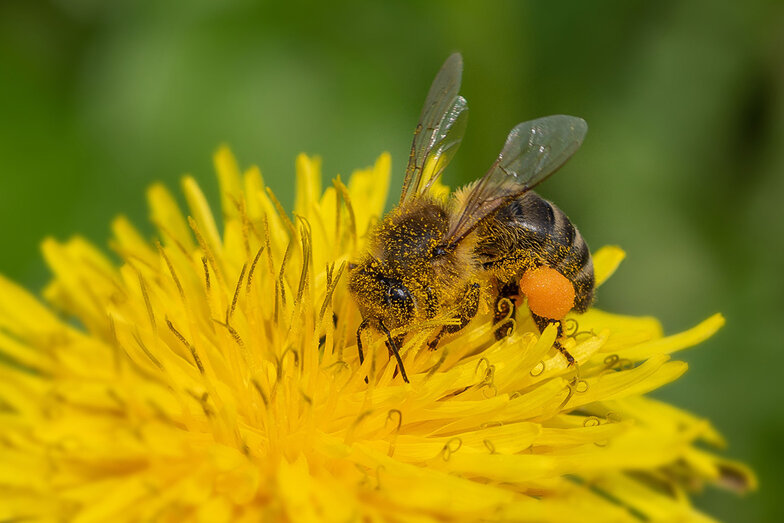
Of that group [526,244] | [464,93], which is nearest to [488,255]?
[526,244]

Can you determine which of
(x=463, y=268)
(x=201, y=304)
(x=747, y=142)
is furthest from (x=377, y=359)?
(x=747, y=142)

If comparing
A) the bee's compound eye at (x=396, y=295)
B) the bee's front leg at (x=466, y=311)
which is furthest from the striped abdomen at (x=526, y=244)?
the bee's compound eye at (x=396, y=295)

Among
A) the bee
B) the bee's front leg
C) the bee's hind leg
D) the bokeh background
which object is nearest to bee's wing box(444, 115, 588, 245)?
the bee

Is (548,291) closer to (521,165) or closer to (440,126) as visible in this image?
(521,165)

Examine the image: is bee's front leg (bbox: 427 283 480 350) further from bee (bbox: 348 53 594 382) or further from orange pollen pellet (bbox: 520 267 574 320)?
orange pollen pellet (bbox: 520 267 574 320)

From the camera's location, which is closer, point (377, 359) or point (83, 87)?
point (377, 359)

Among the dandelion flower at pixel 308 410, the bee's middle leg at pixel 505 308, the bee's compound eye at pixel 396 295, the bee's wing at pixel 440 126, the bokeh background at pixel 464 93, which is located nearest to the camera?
the dandelion flower at pixel 308 410

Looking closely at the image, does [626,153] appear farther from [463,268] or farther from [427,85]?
[463,268]

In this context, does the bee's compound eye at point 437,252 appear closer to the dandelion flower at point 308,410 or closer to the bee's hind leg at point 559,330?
the dandelion flower at point 308,410
